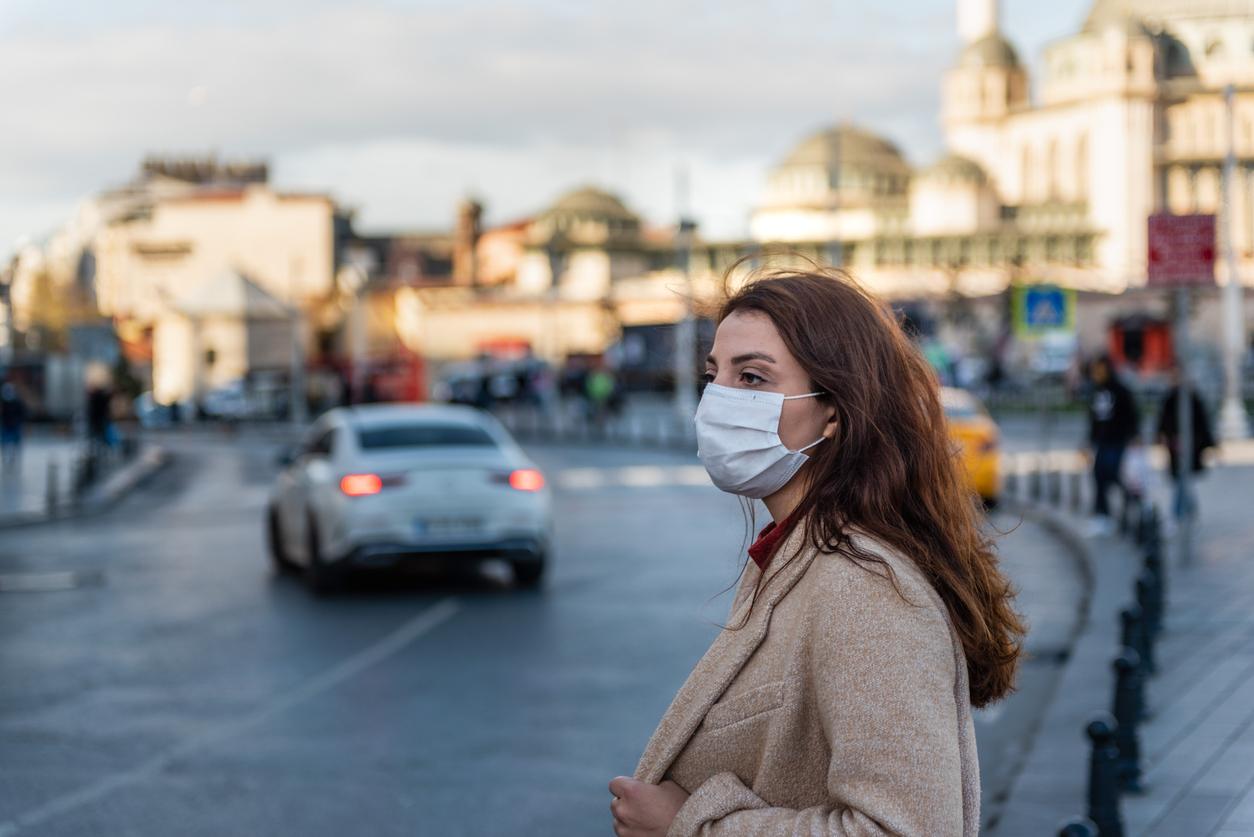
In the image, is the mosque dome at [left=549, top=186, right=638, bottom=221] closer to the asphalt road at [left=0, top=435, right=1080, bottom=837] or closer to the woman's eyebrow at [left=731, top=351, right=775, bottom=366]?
the asphalt road at [left=0, top=435, right=1080, bottom=837]

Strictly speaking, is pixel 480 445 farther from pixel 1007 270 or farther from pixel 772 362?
pixel 1007 270

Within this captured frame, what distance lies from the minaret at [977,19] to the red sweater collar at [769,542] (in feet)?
430

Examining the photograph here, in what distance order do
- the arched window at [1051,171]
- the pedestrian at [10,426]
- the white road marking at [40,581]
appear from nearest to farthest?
the white road marking at [40,581] < the pedestrian at [10,426] < the arched window at [1051,171]

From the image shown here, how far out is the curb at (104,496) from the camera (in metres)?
25.5

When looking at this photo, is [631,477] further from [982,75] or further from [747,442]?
[982,75]

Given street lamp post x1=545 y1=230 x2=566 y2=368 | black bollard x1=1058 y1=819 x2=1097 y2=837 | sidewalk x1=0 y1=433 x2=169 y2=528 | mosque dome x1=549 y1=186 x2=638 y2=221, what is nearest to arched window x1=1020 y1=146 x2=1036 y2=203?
mosque dome x1=549 y1=186 x2=638 y2=221

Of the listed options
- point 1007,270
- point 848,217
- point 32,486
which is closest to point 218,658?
point 32,486

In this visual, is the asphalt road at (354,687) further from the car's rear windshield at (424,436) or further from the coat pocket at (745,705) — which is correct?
the car's rear windshield at (424,436)

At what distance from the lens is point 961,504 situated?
2.68m

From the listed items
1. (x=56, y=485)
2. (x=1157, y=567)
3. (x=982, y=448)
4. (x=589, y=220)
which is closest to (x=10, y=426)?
(x=56, y=485)

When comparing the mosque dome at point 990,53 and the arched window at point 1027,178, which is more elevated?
the mosque dome at point 990,53

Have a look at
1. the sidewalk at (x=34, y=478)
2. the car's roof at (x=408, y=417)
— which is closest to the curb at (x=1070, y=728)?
the car's roof at (x=408, y=417)

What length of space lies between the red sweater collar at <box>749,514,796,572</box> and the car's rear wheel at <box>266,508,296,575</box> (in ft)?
47.9

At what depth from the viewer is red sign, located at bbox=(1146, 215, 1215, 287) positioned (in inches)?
615
